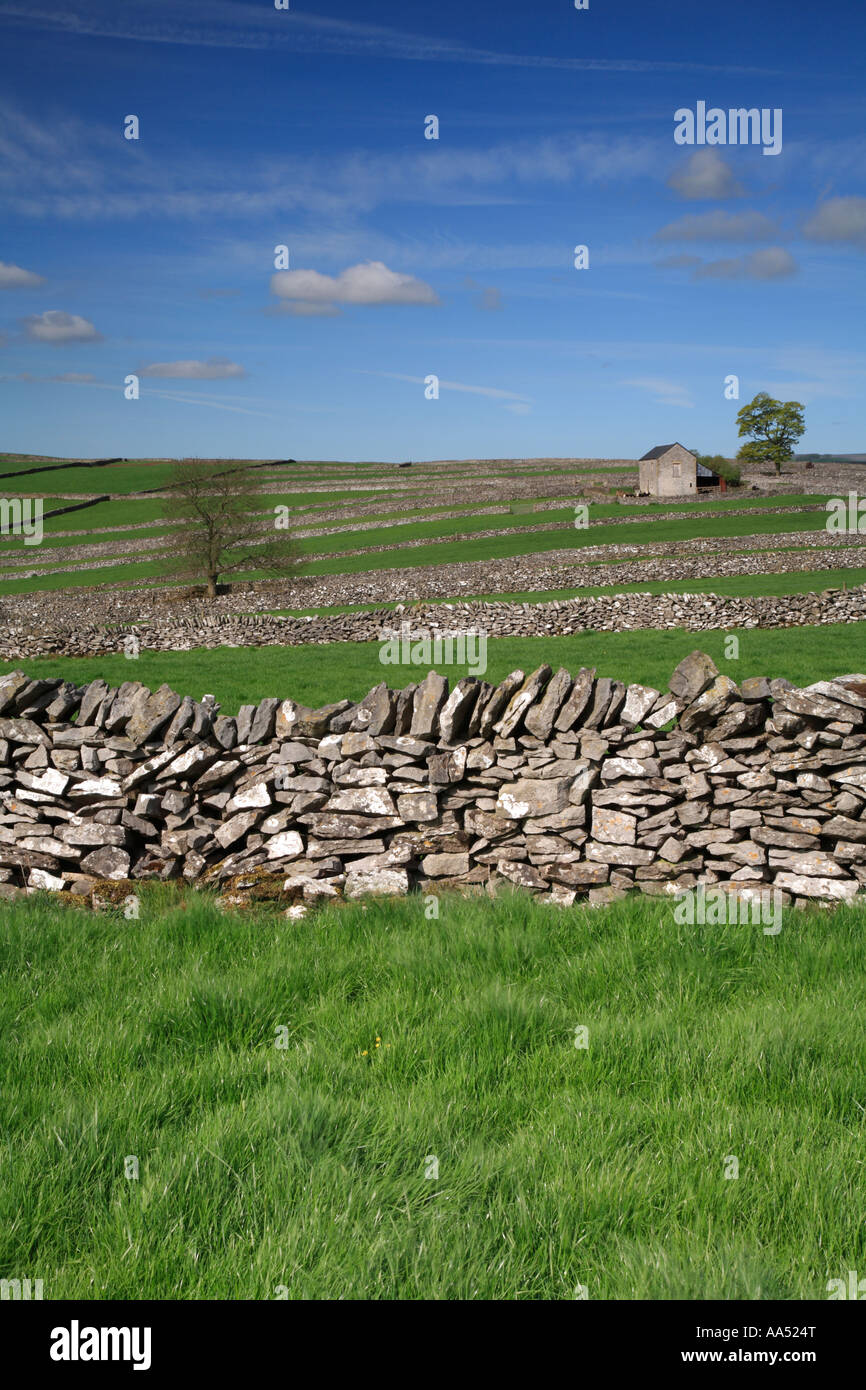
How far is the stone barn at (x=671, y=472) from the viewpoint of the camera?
91500 mm

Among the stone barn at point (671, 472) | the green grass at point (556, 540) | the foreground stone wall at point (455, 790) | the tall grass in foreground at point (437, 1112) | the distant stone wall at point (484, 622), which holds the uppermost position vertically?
the stone barn at point (671, 472)

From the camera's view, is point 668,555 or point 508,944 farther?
point 668,555

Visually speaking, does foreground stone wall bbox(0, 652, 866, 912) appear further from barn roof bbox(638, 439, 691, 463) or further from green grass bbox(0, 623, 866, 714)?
barn roof bbox(638, 439, 691, 463)

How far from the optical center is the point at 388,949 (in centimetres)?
545

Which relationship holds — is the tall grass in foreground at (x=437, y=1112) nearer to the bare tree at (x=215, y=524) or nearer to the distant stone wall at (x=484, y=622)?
the distant stone wall at (x=484, y=622)

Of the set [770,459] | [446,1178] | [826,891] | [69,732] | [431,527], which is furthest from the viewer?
[770,459]

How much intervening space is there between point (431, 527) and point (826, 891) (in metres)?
66.7

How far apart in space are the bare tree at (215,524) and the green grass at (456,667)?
25099 mm

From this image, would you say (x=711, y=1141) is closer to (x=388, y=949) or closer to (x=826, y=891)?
(x=388, y=949)

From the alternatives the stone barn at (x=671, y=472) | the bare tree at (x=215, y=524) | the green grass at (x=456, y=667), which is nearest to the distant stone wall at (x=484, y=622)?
the green grass at (x=456, y=667)

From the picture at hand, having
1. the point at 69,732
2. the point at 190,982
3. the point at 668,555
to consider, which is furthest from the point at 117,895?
the point at 668,555

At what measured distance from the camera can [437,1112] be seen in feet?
12.2
